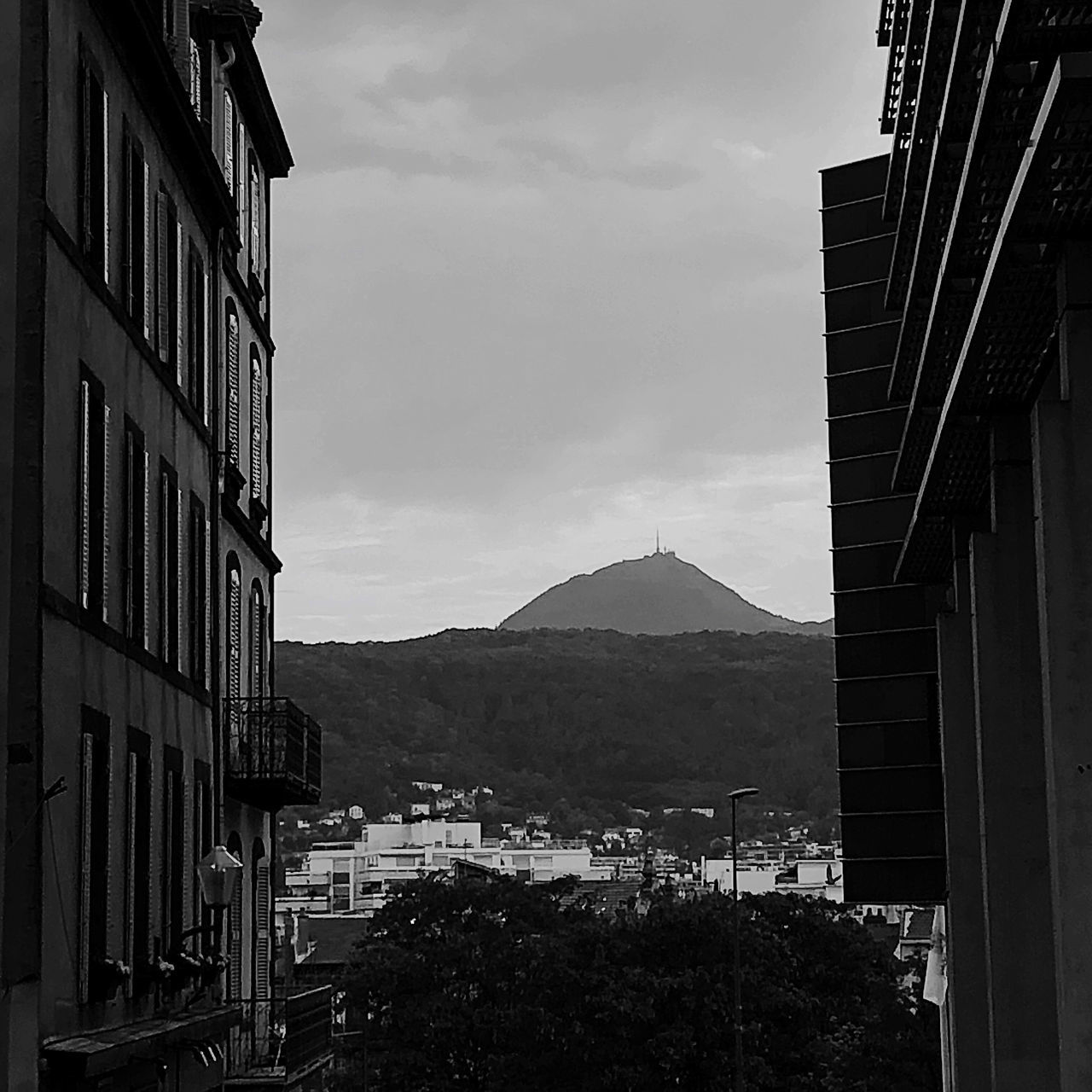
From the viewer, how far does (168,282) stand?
25531mm

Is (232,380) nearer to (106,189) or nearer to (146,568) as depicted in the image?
(146,568)

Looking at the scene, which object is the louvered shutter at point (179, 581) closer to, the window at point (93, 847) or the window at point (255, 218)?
the window at point (93, 847)

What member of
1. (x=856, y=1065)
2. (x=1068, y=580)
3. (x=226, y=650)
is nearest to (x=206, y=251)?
(x=226, y=650)

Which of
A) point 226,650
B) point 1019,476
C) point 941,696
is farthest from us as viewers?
point 226,650

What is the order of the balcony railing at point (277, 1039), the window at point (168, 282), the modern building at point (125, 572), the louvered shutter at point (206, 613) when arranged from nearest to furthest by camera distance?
the modern building at point (125, 572)
the window at point (168, 282)
the louvered shutter at point (206, 613)
the balcony railing at point (277, 1039)

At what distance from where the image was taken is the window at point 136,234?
74.0ft

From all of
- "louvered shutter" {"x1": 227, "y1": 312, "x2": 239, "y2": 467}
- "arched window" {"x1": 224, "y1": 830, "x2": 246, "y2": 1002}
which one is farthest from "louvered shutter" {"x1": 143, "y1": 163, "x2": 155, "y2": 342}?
"arched window" {"x1": 224, "y1": 830, "x2": 246, "y2": 1002}

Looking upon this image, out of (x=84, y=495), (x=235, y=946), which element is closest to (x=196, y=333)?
(x=84, y=495)

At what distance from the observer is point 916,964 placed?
233 ft

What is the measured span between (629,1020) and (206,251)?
33321mm

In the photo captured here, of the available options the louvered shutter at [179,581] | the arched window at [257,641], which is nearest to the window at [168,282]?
the louvered shutter at [179,581]

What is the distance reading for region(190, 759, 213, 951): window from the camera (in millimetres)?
26688

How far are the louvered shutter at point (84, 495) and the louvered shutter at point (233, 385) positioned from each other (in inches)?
509

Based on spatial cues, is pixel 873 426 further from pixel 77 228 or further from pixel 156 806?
pixel 77 228
